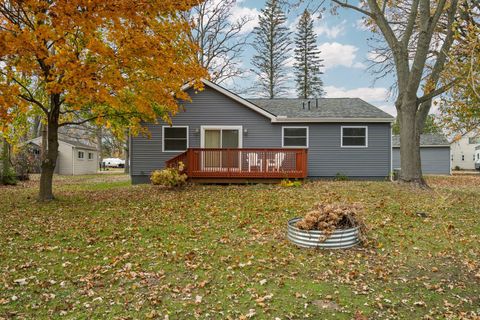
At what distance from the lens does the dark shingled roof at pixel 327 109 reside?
15.9 meters

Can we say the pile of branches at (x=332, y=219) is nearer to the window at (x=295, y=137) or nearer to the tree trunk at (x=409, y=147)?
the tree trunk at (x=409, y=147)

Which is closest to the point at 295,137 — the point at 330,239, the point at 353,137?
the point at 353,137

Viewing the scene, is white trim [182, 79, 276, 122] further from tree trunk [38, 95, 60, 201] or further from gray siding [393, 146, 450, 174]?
gray siding [393, 146, 450, 174]

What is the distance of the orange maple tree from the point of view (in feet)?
24.3

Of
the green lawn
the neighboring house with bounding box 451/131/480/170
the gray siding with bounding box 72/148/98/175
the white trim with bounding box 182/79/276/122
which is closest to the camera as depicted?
the green lawn

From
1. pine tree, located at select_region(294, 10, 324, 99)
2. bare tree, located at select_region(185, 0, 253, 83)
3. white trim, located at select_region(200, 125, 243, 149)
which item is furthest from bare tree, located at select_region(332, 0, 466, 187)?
pine tree, located at select_region(294, 10, 324, 99)

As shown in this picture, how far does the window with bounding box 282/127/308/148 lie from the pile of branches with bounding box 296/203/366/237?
10263 mm

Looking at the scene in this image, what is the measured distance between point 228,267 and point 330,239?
5.53ft

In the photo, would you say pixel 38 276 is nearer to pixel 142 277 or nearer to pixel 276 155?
pixel 142 277

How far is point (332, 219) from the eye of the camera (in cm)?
555

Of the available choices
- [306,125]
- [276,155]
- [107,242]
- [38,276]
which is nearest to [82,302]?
[38,276]

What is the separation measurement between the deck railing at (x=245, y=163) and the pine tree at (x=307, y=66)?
22.1 metres

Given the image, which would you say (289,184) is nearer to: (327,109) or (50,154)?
(327,109)

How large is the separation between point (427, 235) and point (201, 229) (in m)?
4.12
